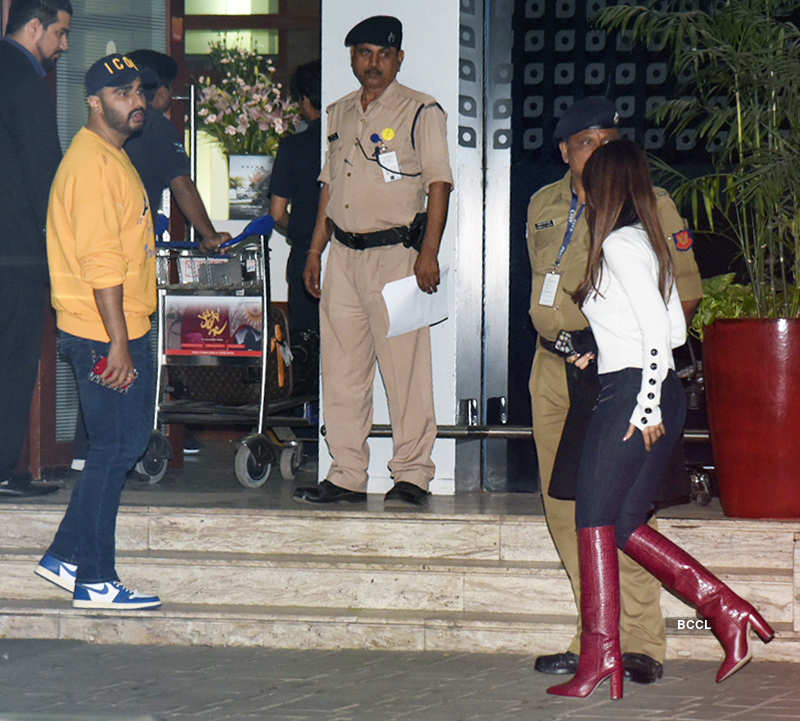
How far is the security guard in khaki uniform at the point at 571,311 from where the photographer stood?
4.62 meters

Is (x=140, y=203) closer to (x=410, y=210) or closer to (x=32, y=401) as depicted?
(x=410, y=210)

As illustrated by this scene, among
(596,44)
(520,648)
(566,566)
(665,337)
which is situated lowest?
(520,648)

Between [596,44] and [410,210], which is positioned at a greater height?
[596,44]

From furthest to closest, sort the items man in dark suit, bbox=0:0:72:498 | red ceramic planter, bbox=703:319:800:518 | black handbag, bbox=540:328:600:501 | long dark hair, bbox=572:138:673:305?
man in dark suit, bbox=0:0:72:498 < red ceramic planter, bbox=703:319:800:518 < black handbag, bbox=540:328:600:501 < long dark hair, bbox=572:138:673:305

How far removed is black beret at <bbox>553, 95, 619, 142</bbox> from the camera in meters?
4.67

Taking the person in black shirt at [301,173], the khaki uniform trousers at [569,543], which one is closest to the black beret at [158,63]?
the person in black shirt at [301,173]

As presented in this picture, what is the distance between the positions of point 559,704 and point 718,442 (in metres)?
1.59

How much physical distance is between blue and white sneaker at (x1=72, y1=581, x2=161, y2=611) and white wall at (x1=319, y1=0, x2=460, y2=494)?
4.79 feet

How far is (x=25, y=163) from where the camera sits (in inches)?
244

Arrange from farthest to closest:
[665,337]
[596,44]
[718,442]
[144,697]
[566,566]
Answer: [596,44] < [718,442] < [566,566] < [144,697] < [665,337]

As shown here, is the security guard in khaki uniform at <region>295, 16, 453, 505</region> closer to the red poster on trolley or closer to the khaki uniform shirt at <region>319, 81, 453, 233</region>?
the khaki uniform shirt at <region>319, 81, 453, 233</region>

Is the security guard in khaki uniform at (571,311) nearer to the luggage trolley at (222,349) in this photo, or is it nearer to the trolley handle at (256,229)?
the trolley handle at (256,229)

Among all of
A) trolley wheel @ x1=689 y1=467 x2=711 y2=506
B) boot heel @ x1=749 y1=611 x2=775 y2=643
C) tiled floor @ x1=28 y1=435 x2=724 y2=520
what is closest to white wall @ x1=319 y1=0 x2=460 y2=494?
tiled floor @ x1=28 y1=435 x2=724 y2=520

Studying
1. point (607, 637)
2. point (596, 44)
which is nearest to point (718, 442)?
point (607, 637)
